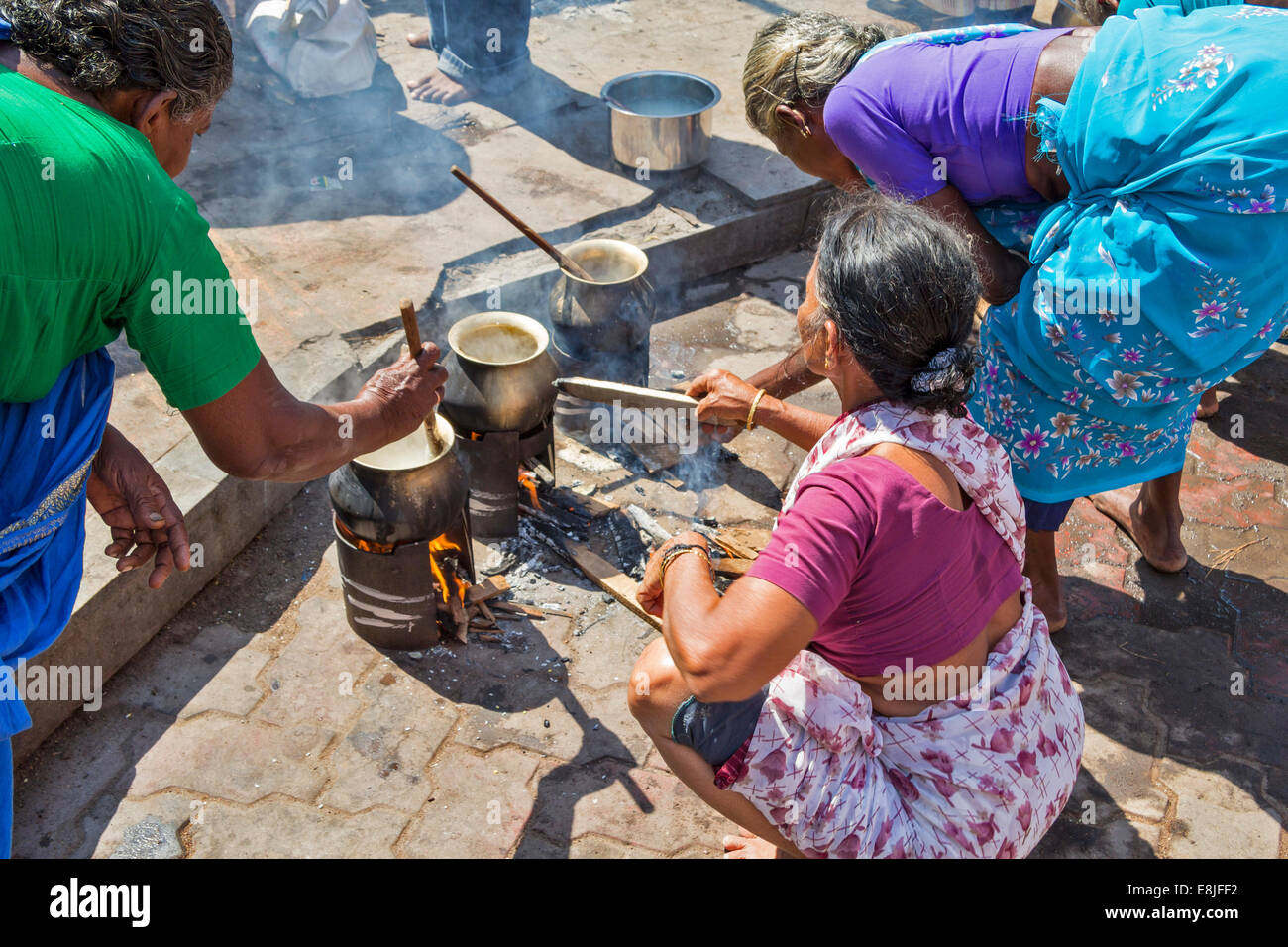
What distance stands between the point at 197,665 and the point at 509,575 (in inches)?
47.6

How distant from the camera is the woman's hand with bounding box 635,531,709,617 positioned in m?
2.68

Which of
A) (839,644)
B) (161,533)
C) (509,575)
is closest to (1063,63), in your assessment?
(839,644)

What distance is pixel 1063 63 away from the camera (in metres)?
3.12

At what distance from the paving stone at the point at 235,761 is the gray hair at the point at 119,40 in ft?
6.99

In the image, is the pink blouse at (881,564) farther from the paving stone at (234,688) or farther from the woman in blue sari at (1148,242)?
the paving stone at (234,688)

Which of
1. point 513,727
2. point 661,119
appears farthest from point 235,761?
point 661,119

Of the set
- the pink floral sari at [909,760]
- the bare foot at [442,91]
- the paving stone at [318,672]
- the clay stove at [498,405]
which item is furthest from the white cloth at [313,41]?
the pink floral sari at [909,760]

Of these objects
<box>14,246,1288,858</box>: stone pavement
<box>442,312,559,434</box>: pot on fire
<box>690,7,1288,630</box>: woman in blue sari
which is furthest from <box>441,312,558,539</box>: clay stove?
<box>690,7,1288,630</box>: woman in blue sari

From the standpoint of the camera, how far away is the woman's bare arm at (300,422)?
2.35 metres

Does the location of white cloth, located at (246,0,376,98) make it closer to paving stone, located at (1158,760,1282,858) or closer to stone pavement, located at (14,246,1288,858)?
stone pavement, located at (14,246,1288,858)

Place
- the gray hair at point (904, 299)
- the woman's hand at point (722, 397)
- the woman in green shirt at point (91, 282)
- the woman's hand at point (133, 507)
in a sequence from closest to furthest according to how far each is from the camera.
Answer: the woman in green shirt at point (91, 282)
the gray hair at point (904, 299)
the woman's hand at point (133, 507)
the woman's hand at point (722, 397)
